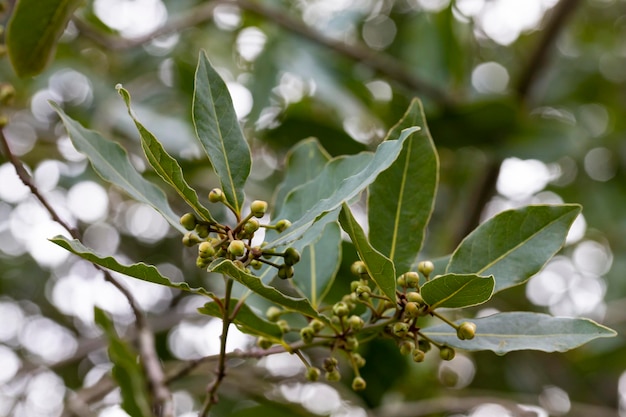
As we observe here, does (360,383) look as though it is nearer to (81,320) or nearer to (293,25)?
(293,25)

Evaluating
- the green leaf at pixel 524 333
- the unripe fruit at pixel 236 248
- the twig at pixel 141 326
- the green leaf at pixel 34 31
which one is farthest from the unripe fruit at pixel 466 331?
the green leaf at pixel 34 31

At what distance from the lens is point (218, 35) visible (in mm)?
2500

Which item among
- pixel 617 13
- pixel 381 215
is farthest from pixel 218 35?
pixel 617 13

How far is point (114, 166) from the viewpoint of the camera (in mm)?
861

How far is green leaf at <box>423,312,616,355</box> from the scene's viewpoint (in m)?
0.78

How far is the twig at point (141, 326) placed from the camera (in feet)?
3.13

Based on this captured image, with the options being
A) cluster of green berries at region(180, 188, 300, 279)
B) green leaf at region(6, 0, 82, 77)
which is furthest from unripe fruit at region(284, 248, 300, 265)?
green leaf at region(6, 0, 82, 77)

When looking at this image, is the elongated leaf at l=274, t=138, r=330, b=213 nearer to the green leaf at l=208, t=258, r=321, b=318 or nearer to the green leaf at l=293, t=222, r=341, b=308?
the green leaf at l=293, t=222, r=341, b=308

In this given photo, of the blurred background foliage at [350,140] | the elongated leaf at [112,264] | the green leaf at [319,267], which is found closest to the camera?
the elongated leaf at [112,264]

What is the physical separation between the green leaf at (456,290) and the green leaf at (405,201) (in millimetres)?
123

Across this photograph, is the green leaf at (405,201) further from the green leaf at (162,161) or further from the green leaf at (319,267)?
the green leaf at (162,161)

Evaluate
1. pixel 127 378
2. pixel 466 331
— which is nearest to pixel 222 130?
pixel 466 331

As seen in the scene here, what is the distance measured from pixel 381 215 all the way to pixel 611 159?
2135mm

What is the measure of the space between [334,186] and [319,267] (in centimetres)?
21
